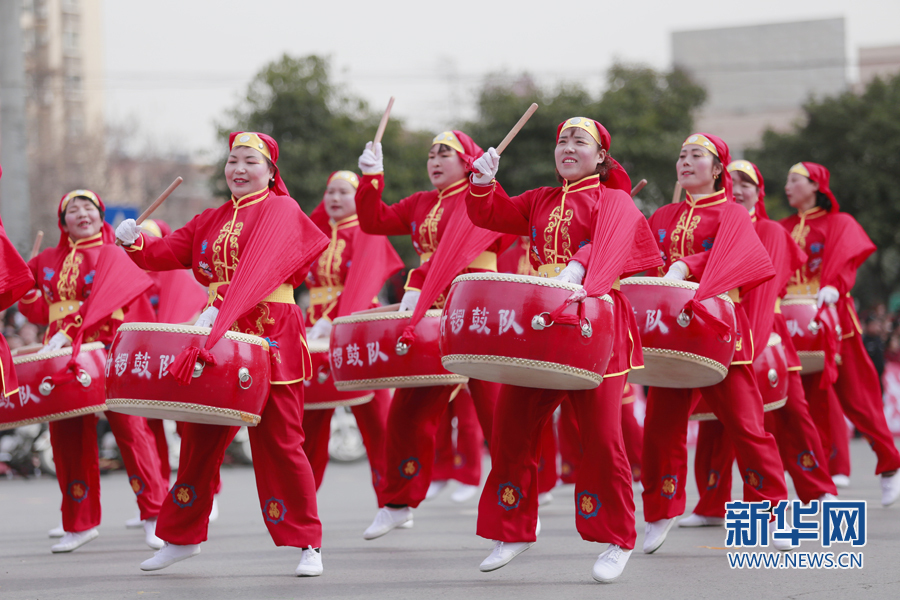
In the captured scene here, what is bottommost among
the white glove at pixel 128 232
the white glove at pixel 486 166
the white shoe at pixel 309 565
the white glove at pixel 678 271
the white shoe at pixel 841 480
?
the white shoe at pixel 841 480

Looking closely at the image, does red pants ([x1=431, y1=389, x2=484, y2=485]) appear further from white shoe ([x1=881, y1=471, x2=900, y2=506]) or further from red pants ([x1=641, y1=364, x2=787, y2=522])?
white shoe ([x1=881, y1=471, x2=900, y2=506])

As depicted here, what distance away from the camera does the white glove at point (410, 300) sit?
222 inches

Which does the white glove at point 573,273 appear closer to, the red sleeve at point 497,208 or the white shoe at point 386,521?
the red sleeve at point 497,208

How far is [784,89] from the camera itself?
41.6 metres

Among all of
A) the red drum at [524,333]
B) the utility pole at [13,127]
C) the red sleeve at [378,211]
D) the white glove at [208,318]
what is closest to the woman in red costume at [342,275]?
the red sleeve at [378,211]

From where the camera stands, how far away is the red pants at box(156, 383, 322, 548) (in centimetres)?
461

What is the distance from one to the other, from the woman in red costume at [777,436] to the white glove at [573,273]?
180 cm

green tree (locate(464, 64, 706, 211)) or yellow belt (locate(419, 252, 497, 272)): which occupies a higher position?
green tree (locate(464, 64, 706, 211))

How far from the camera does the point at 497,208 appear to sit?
4668 mm

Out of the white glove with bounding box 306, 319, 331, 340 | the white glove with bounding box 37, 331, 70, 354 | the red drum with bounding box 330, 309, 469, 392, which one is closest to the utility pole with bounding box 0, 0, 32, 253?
the white glove with bounding box 306, 319, 331, 340

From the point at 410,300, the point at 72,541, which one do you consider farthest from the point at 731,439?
the point at 72,541

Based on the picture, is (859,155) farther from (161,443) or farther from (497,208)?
(497,208)

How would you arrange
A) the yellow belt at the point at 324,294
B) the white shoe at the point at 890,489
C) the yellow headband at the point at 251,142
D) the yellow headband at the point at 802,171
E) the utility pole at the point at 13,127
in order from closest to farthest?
the yellow headband at the point at 251,142 < the white shoe at the point at 890,489 < the yellow belt at the point at 324,294 < the yellow headband at the point at 802,171 < the utility pole at the point at 13,127

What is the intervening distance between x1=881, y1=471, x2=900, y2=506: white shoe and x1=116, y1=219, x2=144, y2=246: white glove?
4715 mm
